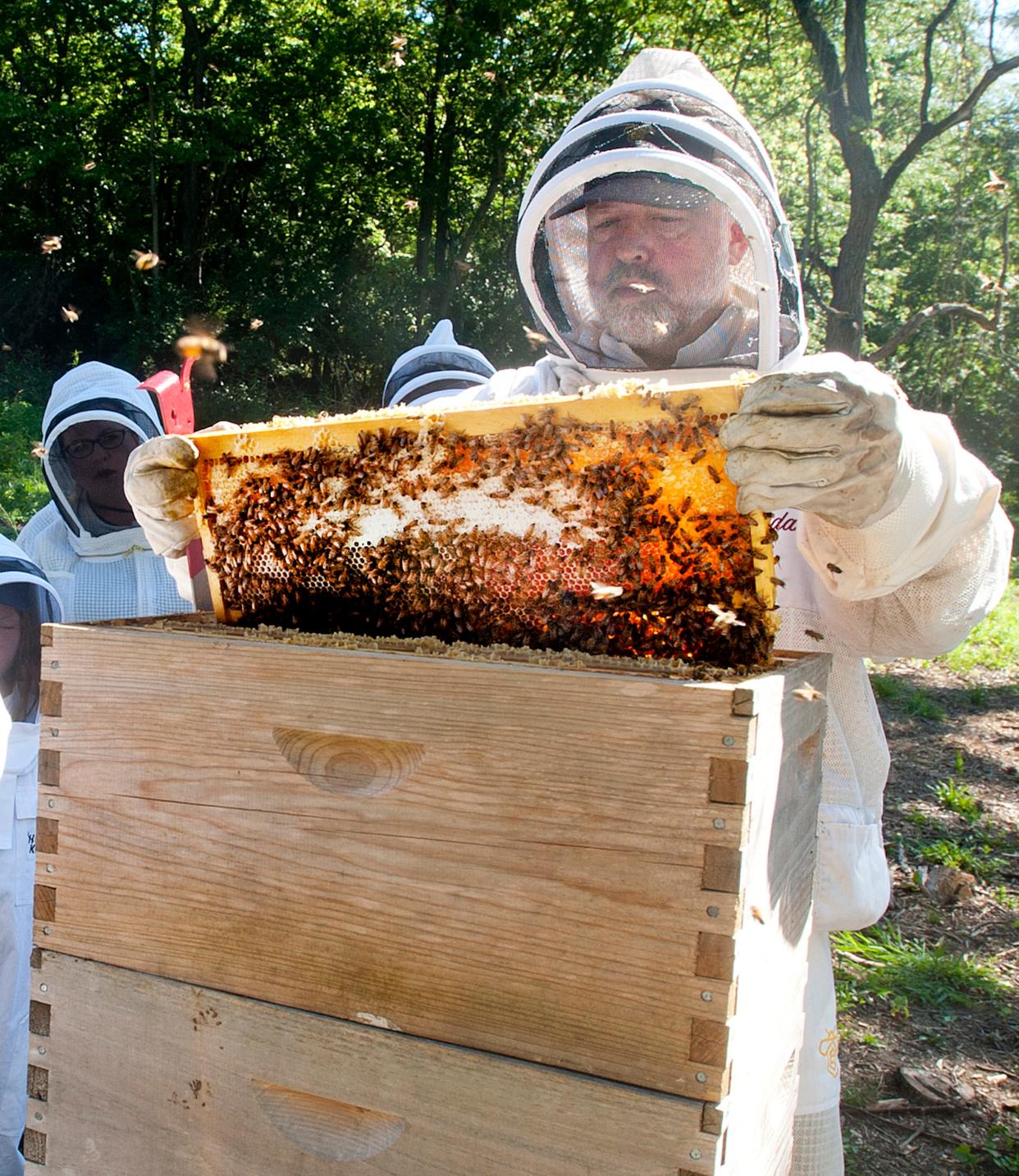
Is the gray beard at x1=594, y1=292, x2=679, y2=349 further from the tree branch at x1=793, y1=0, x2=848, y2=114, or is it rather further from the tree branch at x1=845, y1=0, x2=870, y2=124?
the tree branch at x1=793, y1=0, x2=848, y2=114

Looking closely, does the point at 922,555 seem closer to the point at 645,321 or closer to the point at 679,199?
the point at 645,321

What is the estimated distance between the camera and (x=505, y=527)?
63.9 inches

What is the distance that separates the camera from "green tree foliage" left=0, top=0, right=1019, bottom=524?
17406 millimetres

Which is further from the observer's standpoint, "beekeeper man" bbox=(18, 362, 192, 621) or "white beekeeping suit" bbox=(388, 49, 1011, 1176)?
"beekeeper man" bbox=(18, 362, 192, 621)

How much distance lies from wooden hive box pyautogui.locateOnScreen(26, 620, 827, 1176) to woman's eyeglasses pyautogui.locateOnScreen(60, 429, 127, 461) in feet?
8.49

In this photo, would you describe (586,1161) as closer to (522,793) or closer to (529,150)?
(522,793)

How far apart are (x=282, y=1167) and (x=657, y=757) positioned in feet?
2.82

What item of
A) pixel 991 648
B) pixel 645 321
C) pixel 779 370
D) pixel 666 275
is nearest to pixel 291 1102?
pixel 779 370

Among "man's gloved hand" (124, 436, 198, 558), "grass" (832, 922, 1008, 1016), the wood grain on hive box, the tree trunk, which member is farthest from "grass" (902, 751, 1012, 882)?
the tree trunk

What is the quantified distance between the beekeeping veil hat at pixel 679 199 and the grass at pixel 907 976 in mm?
2872

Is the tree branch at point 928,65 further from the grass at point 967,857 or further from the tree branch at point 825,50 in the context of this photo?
the grass at point 967,857

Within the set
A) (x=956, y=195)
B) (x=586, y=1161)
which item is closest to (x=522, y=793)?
(x=586, y=1161)

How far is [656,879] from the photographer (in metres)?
1.28

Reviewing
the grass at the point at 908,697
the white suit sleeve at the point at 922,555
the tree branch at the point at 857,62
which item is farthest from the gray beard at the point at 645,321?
the tree branch at the point at 857,62
